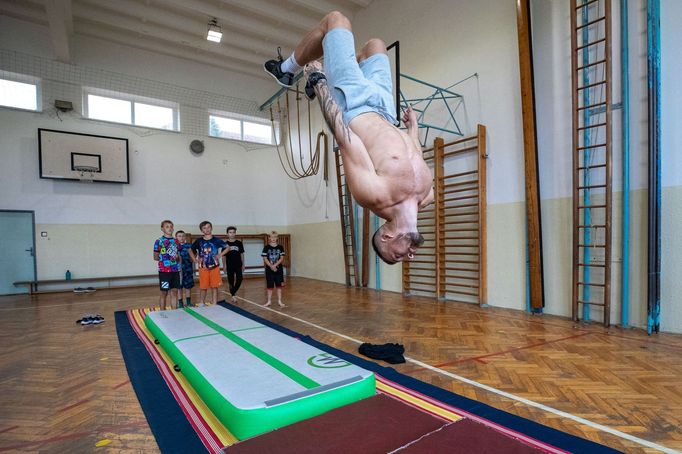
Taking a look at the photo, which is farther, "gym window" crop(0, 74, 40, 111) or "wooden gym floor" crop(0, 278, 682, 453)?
"gym window" crop(0, 74, 40, 111)

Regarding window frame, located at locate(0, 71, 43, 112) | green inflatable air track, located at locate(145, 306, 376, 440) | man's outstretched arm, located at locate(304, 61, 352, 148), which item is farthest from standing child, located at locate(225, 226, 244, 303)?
window frame, located at locate(0, 71, 43, 112)

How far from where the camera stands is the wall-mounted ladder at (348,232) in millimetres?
7512

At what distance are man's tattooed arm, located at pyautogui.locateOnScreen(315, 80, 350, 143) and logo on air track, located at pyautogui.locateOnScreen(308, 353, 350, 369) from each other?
1517 mm

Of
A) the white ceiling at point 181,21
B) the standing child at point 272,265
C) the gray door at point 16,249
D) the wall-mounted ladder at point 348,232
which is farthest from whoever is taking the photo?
the wall-mounted ladder at point 348,232

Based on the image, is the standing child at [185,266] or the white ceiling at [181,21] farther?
the white ceiling at [181,21]

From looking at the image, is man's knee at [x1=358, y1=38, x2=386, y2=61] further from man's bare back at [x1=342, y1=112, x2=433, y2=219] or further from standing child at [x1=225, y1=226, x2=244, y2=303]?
standing child at [x1=225, y1=226, x2=244, y2=303]

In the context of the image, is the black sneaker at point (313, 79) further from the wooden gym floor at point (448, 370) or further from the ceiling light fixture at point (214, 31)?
the ceiling light fixture at point (214, 31)

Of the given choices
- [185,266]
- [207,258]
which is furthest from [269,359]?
[185,266]

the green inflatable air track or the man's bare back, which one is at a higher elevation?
the man's bare back

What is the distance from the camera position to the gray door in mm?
7012

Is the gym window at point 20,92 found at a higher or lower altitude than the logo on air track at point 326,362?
higher

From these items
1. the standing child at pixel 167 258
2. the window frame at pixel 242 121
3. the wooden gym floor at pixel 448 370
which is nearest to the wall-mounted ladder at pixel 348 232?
the wooden gym floor at pixel 448 370

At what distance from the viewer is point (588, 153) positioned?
13.7 feet

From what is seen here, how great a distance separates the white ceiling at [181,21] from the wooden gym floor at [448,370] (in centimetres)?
567
